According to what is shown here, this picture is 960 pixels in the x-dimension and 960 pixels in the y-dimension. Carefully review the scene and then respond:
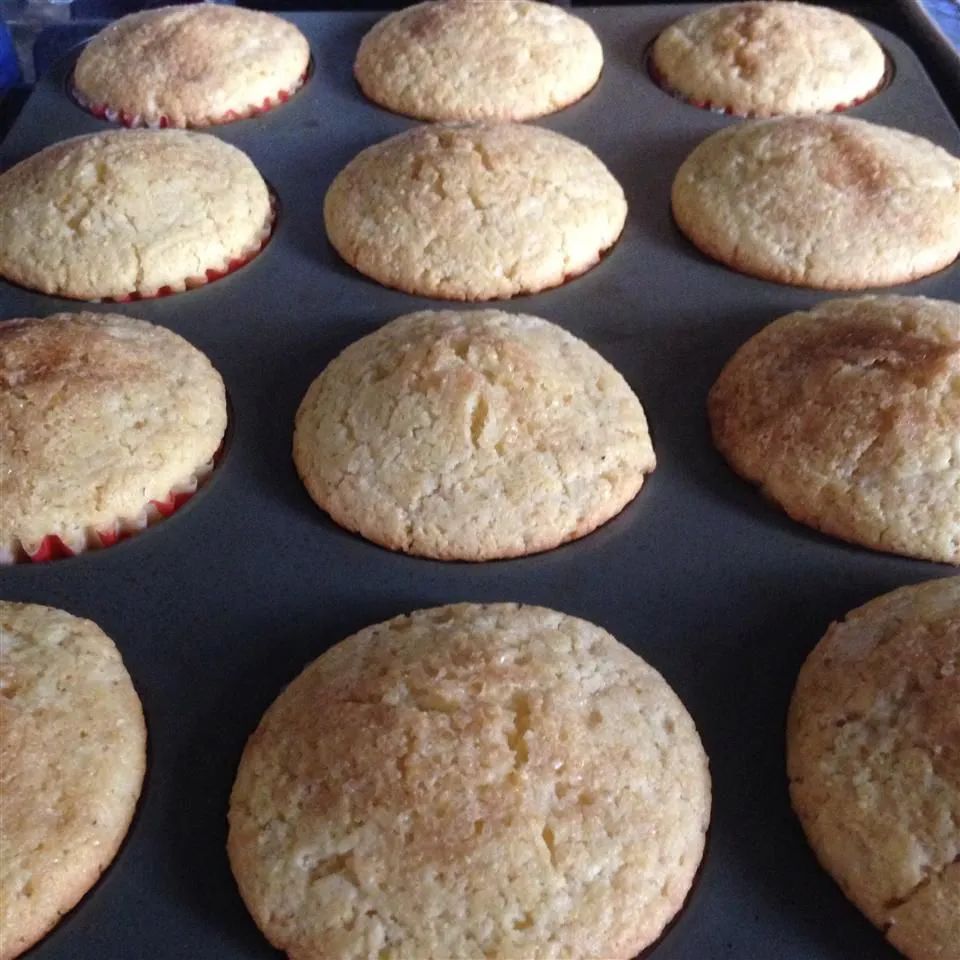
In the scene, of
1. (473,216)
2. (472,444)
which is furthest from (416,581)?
(473,216)

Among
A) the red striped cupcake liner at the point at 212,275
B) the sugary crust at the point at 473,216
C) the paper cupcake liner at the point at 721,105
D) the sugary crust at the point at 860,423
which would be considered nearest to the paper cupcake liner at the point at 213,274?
the red striped cupcake liner at the point at 212,275

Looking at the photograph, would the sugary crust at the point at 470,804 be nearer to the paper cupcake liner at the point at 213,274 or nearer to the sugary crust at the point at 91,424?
the sugary crust at the point at 91,424

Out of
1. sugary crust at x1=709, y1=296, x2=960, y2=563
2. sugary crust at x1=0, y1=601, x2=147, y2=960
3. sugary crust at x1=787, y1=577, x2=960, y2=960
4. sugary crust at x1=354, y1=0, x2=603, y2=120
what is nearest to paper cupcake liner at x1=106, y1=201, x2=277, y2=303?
sugary crust at x1=354, y1=0, x2=603, y2=120

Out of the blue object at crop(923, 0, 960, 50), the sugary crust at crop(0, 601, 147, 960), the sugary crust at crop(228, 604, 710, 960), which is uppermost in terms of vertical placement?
the blue object at crop(923, 0, 960, 50)

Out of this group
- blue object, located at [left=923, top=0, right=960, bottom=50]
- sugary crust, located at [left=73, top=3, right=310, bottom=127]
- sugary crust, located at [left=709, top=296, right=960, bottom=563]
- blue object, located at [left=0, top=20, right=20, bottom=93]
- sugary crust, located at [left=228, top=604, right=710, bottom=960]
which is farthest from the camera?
blue object, located at [left=923, top=0, right=960, bottom=50]

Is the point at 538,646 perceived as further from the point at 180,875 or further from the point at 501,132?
the point at 501,132

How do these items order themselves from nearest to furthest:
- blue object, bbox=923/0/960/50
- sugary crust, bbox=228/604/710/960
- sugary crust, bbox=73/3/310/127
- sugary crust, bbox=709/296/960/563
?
sugary crust, bbox=228/604/710/960 → sugary crust, bbox=709/296/960/563 → sugary crust, bbox=73/3/310/127 → blue object, bbox=923/0/960/50

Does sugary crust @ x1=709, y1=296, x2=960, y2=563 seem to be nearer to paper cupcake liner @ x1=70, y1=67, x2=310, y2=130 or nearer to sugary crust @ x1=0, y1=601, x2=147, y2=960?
sugary crust @ x1=0, y1=601, x2=147, y2=960
